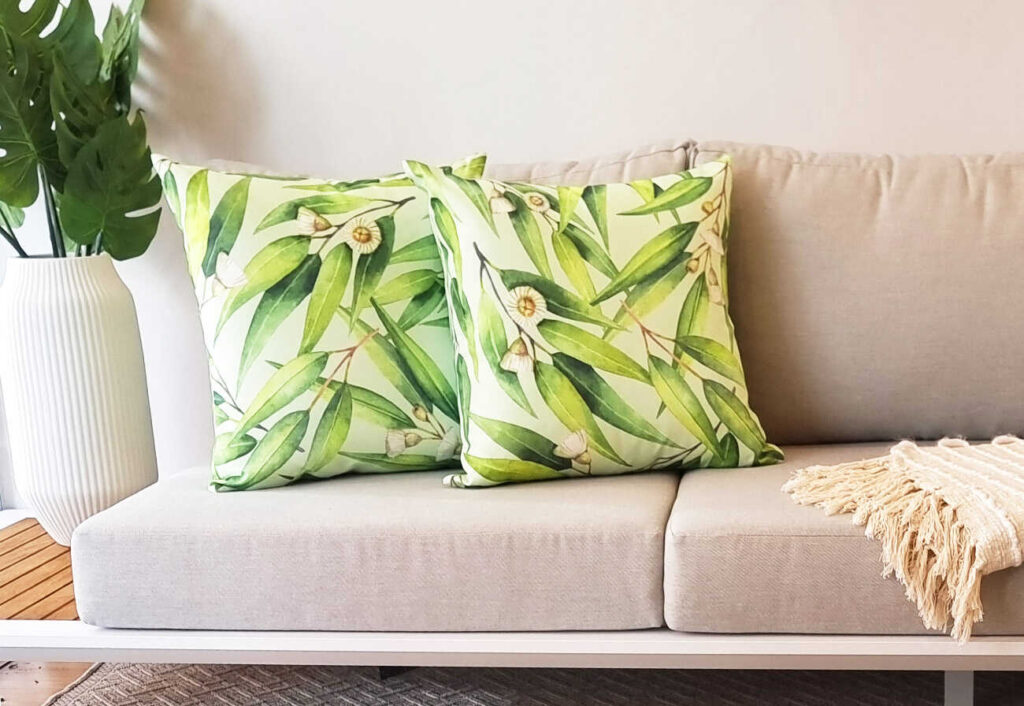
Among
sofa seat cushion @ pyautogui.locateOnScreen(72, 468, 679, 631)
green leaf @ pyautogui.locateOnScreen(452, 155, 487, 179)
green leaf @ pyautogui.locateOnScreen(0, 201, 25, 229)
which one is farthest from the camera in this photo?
green leaf @ pyautogui.locateOnScreen(0, 201, 25, 229)

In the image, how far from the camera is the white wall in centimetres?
215

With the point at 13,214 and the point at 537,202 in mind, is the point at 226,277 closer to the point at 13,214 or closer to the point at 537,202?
the point at 537,202

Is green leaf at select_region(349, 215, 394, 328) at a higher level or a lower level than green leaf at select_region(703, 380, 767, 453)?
higher

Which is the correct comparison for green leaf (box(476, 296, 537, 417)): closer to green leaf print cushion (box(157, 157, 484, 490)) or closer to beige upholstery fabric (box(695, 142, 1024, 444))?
green leaf print cushion (box(157, 157, 484, 490))

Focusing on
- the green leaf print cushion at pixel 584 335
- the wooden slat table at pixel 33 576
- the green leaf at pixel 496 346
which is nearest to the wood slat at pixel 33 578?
the wooden slat table at pixel 33 576

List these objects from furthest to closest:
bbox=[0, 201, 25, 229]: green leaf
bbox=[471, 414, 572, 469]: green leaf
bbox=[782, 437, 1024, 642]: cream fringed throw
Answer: bbox=[0, 201, 25, 229]: green leaf → bbox=[471, 414, 572, 469]: green leaf → bbox=[782, 437, 1024, 642]: cream fringed throw

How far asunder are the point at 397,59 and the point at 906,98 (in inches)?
39.1

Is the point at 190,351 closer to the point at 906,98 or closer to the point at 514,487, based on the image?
the point at 514,487

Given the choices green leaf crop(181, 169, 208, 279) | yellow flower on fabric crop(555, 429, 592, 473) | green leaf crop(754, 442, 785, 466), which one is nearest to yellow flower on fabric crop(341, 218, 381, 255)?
green leaf crop(181, 169, 208, 279)

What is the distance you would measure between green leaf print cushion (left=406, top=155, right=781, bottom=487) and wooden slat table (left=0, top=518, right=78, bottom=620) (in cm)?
66

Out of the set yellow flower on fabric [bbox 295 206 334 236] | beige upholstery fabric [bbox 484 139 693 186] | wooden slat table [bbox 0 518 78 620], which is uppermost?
beige upholstery fabric [bbox 484 139 693 186]

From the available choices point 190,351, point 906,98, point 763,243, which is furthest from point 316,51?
point 906,98

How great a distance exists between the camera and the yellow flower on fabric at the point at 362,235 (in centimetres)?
175

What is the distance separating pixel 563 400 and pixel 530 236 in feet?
0.83
